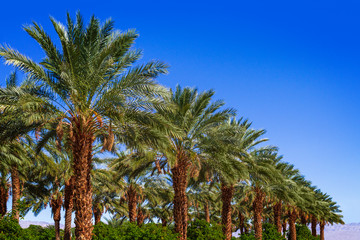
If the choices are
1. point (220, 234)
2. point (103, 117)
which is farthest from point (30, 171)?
point (103, 117)

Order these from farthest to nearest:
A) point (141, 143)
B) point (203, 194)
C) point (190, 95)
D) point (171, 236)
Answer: point (203, 194) → point (190, 95) → point (171, 236) → point (141, 143)

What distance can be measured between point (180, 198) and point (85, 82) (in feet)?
31.8

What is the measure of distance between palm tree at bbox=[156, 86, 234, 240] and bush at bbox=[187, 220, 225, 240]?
216 cm

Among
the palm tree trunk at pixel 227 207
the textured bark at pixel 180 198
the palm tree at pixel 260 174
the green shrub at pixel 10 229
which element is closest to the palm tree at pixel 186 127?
the textured bark at pixel 180 198

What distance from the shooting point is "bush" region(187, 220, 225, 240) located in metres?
22.3

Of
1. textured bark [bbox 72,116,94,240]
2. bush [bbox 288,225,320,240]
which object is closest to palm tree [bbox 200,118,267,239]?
textured bark [bbox 72,116,94,240]

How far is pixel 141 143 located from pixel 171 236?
5.55 m

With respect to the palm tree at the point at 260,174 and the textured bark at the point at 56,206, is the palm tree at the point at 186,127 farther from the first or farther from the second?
the textured bark at the point at 56,206

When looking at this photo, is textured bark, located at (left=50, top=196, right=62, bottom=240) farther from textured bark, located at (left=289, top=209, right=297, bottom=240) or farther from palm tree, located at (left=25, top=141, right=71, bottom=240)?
textured bark, located at (left=289, top=209, right=297, bottom=240)

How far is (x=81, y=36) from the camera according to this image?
14.2m

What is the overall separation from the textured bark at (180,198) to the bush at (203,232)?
2.14 meters

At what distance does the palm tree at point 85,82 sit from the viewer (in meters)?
13.7

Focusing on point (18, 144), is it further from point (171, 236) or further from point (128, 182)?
point (128, 182)

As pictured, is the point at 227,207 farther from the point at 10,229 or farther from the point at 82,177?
the point at 10,229
